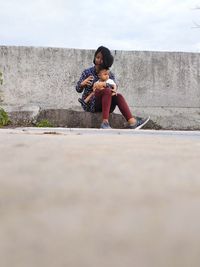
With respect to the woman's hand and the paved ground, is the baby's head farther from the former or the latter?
the paved ground

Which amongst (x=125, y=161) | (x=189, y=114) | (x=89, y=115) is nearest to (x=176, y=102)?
(x=189, y=114)

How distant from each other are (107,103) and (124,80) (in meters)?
1.44

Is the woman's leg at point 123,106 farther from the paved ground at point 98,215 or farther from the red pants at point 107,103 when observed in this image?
the paved ground at point 98,215

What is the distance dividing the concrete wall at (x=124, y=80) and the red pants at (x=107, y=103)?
937mm

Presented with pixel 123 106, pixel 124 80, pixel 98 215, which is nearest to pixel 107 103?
pixel 123 106

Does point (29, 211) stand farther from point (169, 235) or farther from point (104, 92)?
point (104, 92)

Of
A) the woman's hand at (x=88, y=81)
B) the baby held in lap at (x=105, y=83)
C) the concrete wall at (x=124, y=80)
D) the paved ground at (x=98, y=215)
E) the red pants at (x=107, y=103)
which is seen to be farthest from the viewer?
the concrete wall at (x=124, y=80)

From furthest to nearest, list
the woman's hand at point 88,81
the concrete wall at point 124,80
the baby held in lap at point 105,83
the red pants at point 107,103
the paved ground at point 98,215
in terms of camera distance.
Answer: the concrete wall at point 124,80
the woman's hand at point 88,81
the baby held in lap at point 105,83
the red pants at point 107,103
the paved ground at point 98,215

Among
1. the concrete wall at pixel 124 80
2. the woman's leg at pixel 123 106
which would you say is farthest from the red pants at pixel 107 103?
the concrete wall at pixel 124 80

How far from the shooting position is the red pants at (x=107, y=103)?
3.94 metres

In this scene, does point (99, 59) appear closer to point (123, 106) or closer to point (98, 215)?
point (123, 106)

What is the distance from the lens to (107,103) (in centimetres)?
397

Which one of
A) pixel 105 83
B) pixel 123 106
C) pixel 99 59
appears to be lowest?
pixel 123 106

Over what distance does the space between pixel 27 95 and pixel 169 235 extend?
5084 mm
